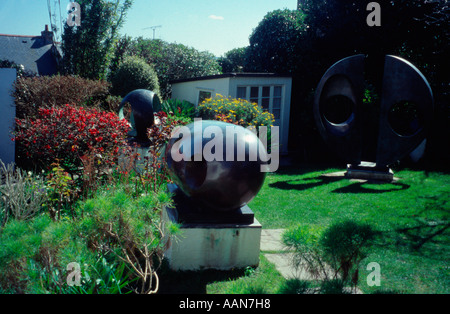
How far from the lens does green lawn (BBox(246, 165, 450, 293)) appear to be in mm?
4203

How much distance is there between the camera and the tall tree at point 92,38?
57.4 feet

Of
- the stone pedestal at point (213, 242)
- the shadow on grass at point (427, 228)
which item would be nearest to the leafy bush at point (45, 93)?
the stone pedestal at point (213, 242)

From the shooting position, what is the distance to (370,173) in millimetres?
9656

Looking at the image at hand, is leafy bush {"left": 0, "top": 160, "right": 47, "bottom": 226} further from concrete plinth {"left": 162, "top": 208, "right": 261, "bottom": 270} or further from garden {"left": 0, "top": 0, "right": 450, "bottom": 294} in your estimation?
concrete plinth {"left": 162, "top": 208, "right": 261, "bottom": 270}

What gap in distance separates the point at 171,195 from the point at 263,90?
1113 cm

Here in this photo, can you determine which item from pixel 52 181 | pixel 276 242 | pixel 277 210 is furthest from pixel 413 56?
pixel 52 181

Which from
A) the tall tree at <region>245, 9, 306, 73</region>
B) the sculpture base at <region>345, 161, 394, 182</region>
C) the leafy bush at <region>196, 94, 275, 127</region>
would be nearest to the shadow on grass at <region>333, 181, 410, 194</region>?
the sculpture base at <region>345, 161, 394, 182</region>

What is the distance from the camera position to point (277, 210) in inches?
272

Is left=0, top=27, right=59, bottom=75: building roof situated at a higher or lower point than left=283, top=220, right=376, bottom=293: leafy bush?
higher

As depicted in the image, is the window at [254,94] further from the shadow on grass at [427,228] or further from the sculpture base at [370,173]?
the shadow on grass at [427,228]

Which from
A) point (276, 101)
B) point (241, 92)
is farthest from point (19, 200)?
point (276, 101)

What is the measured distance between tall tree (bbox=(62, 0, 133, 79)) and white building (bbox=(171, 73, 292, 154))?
249 inches

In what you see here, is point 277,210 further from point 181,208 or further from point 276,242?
point 181,208
